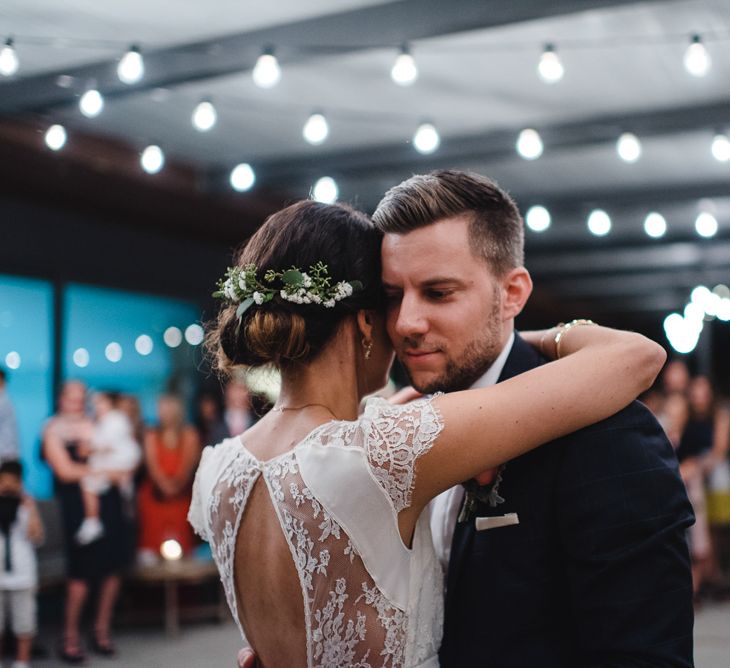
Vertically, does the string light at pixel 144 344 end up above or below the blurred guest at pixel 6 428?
above

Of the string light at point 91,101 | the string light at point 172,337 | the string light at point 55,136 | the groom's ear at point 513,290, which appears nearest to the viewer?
the groom's ear at point 513,290

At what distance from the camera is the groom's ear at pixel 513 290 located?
1.75 metres

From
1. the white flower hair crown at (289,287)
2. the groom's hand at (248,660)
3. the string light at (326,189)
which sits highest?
the string light at (326,189)

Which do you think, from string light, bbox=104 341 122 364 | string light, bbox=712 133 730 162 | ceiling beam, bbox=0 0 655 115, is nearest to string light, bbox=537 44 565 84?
ceiling beam, bbox=0 0 655 115

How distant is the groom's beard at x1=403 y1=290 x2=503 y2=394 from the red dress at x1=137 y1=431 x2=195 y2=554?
5.20 metres

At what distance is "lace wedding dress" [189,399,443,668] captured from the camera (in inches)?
58.2

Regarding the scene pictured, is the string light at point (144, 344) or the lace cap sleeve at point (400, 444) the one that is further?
the string light at point (144, 344)

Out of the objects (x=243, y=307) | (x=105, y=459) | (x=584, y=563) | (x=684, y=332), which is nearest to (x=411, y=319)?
(x=243, y=307)

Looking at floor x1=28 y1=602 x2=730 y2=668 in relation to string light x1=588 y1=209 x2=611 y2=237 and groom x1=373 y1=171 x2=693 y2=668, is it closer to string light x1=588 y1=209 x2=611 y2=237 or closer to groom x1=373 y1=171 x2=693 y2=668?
string light x1=588 y1=209 x2=611 y2=237

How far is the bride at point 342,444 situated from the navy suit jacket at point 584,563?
0.06 meters

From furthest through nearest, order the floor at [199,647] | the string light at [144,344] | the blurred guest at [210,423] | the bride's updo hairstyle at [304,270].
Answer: the string light at [144,344], the blurred guest at [210,423], the floor at [199,647], the bride's updo hairstyle at [304,270]

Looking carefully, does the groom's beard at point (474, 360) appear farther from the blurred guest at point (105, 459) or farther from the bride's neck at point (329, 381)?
the blurred guest at point (105, 459)

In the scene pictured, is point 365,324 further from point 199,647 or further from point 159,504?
point 159,504

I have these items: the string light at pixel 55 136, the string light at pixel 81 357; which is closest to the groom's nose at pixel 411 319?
the string light at pixel 55 136
